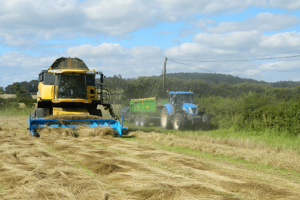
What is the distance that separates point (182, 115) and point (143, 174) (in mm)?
10368

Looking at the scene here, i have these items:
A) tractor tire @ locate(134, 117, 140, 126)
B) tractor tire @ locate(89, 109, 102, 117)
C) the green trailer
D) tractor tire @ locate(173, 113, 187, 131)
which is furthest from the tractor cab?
tractor tire @ locate(89, 109, 102, 117)

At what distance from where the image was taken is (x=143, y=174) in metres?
5.12

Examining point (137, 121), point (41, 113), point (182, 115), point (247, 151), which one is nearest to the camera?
point (247, 151)

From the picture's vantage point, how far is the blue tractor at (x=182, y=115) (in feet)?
50.0

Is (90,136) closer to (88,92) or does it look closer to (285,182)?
(88,92)

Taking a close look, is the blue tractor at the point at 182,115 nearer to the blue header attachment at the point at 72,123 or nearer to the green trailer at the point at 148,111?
Answer: the green trailer at the point at 148,111

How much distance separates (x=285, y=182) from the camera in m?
5.10

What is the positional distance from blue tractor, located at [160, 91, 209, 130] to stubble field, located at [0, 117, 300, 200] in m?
6.68

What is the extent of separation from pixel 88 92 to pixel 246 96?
7.74m

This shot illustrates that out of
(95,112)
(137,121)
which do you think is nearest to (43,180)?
(95,112)

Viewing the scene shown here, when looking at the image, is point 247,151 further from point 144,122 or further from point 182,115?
point 144,122

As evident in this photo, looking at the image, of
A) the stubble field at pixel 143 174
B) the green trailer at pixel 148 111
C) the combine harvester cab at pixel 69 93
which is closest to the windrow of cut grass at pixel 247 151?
the stubble field at pixel 143 174

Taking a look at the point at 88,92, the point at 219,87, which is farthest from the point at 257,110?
the point at 219,87

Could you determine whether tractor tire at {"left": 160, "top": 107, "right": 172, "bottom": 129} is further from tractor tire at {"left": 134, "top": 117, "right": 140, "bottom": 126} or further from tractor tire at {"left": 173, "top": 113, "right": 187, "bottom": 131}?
tractor tire at {"left": 134, "top": 117, "right": 140, "bottom": 126}
